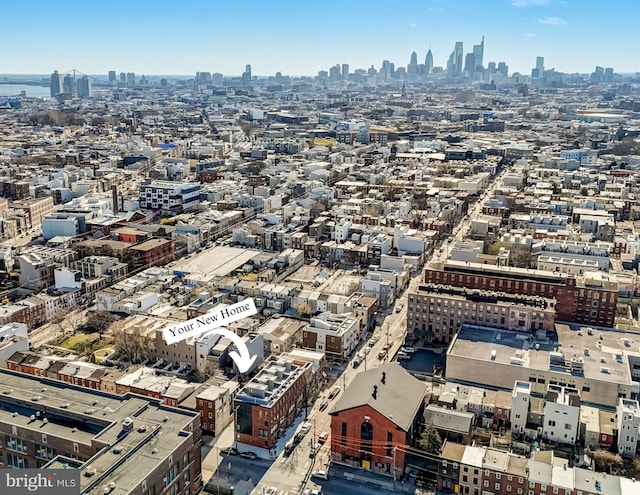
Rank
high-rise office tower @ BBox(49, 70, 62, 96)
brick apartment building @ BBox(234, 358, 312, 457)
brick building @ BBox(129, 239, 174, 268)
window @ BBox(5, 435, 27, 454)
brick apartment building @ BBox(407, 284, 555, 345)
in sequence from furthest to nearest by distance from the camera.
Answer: high-rise office tower @ BBox(49, 70, 62, 96) → brick building @ BBox(129, 239, 174, 268) → brick apartment building @ BBox(407, 284, 555, 345) → brick apartment building @ BBox(234, 358, 312, 457) → window @ BBox(5, 435, 27, 454)

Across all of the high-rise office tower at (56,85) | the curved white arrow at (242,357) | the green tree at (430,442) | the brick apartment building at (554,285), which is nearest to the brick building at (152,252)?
the curved white arrow at (242,357)

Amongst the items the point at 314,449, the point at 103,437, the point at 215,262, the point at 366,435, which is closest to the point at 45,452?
the point at 103,437

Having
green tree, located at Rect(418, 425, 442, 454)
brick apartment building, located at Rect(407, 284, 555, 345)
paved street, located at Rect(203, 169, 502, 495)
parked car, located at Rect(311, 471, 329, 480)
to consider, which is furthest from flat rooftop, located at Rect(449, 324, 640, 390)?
parked car, located at Rect(311, 471, 329, 480)

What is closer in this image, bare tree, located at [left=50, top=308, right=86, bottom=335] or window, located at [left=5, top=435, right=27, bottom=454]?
window, located at [left=5, top=435, right=27, bottom=454]

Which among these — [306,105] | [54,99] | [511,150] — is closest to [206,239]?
[511,150]

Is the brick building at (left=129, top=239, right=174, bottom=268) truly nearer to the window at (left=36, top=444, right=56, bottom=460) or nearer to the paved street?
the paved street

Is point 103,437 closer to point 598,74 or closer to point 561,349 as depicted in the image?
point 561,349

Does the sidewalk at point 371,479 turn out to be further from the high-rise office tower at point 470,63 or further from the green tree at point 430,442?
the high-rise office tower at point 470,63
